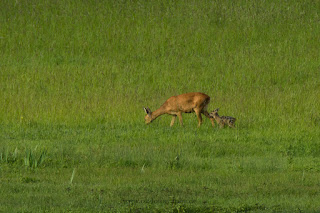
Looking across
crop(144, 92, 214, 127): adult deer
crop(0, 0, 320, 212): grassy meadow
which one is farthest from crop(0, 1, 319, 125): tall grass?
crop(144, 92, 214, 127): adult deer

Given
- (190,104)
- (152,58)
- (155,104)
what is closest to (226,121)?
(190,104)

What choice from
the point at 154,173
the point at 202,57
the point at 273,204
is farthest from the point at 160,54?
the point at 273,204

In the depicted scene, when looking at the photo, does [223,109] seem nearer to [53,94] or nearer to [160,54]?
[53,94]

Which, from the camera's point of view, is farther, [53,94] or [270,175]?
[53,94]

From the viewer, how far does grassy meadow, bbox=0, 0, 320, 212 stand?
39.9 ft

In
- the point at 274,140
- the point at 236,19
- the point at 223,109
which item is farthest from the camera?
the point at 236,19

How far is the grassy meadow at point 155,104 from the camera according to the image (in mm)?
12148

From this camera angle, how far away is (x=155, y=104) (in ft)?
97.6

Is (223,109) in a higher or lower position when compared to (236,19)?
lower

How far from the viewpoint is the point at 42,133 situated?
2080 centimetres

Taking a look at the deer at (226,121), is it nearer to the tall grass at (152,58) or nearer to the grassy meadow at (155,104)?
the grassy meadow at (155,104)

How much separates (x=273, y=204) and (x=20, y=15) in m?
41.4

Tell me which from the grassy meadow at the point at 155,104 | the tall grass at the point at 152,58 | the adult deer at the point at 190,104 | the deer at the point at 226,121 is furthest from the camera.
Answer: the tall grass at the point at 152,58

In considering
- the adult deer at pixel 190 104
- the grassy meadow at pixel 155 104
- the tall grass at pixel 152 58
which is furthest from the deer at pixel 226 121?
the tall grass at pixel 152 58
